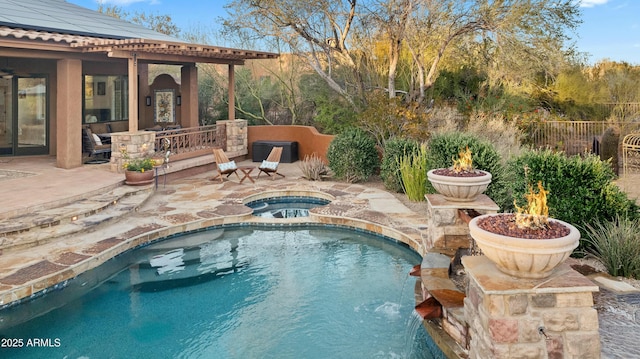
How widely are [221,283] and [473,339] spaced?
12.3 ft

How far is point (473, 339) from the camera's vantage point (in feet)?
12.4

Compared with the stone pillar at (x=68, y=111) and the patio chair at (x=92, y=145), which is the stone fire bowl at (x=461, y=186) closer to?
the stone pillar at (x=68, y=111)

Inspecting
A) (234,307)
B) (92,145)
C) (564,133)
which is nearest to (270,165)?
(92,145)

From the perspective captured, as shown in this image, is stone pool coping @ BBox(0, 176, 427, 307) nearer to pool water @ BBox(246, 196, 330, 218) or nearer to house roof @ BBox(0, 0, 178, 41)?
pool water @ BBox(246, 196, 330, 218)

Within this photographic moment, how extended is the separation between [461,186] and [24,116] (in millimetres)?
12966

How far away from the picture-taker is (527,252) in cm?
332

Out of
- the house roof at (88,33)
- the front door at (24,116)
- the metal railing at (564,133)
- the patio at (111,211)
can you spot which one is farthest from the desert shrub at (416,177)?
the front door at (24,116)

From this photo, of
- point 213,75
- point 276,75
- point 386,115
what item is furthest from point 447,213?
point 213,75

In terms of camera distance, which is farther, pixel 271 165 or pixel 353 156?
pixel 271 165

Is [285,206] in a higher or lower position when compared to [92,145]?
lower

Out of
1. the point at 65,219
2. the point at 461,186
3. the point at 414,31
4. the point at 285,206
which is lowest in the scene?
the point at 285,206

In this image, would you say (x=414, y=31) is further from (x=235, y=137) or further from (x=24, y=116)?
(x=24, y=116)

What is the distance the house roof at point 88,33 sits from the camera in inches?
424

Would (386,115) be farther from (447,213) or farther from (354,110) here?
(447,213)
